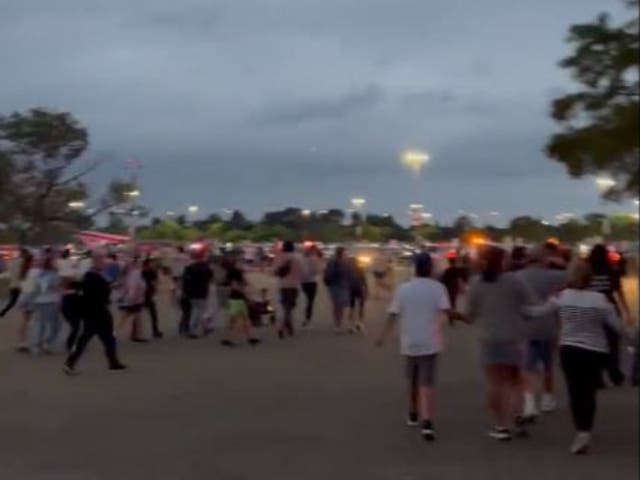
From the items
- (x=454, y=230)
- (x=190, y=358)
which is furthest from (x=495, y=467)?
(x=454, y=230)

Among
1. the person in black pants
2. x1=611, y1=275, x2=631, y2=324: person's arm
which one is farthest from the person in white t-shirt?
the person in black pants

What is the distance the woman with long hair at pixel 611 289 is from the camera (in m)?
12.6

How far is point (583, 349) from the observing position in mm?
9797

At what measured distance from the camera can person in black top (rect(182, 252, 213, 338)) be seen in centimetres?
2188

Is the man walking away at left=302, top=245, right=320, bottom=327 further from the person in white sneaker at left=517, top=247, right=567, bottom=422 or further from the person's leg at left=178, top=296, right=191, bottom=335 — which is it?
the person in white sneaker at left=517, top=247, right=567, bottom=422

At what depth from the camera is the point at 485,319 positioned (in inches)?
411

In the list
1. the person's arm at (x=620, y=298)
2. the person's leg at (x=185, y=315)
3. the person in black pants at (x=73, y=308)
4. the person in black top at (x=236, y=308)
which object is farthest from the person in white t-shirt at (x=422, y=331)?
the person's leg at (x=185, y=315)

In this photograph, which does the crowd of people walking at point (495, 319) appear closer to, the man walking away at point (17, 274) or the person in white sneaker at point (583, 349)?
the person in white sneaker at point (583, 349)

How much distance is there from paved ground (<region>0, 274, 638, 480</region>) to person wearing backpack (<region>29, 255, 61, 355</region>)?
5.55 ft

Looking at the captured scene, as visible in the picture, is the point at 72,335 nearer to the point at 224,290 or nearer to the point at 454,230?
the point at 224,290

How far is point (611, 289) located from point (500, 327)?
3.19m

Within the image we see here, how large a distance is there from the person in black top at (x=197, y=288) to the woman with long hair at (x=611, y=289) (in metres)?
8.93

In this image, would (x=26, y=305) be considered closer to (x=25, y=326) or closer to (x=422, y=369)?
(x=25, y=326)

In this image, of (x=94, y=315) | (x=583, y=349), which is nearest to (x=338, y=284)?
(x=94, y=315)
